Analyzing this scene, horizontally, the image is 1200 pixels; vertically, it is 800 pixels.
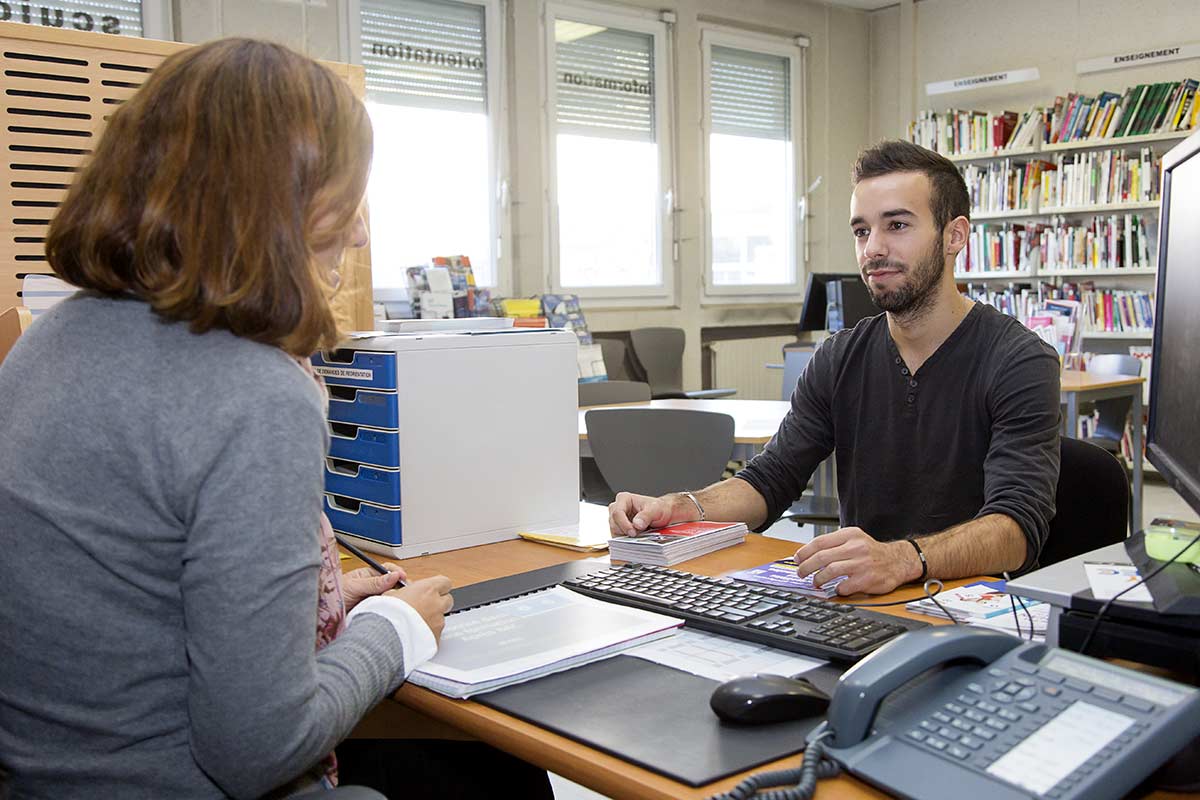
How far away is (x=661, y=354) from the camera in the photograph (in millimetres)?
6547

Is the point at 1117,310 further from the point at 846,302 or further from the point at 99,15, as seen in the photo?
the point at 99,15

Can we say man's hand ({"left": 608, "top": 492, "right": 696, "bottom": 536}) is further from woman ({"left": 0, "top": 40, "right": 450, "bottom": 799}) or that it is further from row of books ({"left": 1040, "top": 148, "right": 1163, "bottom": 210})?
row of books ({"left": 1040, "top": 148, "right": 1163, "bottom": 210})

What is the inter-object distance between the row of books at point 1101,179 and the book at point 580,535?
518 centimetres

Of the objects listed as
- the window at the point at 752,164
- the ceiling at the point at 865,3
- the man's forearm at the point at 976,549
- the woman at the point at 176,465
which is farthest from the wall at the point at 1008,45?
the woman at the point at 176,465

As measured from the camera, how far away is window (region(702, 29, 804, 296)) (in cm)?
699

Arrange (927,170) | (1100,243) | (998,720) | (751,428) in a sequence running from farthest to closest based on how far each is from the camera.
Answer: (1100,243) < (751,428) < (927,170) < (998,720)

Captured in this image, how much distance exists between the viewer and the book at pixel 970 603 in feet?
4.06

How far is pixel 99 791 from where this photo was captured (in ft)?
2.89

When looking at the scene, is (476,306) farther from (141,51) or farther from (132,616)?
(132,616)

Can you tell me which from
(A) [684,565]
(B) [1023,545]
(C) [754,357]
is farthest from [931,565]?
(C) [754,357]

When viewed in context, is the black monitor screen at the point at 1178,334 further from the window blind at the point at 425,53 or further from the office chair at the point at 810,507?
the window blind at the point at 425,53

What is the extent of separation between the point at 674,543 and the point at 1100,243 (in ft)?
18.3

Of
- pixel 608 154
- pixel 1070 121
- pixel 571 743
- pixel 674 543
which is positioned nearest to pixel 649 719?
pixel 571 743

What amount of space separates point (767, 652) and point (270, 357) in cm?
59
